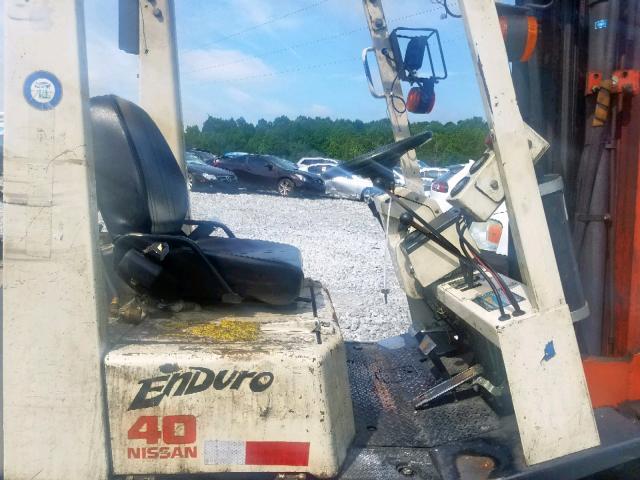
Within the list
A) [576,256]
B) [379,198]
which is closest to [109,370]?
[379,198]

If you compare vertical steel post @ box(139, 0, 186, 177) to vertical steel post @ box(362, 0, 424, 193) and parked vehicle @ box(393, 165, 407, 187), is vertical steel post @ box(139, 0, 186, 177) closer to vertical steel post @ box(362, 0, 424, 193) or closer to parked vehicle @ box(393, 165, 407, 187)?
vertical steel post @ box(362, 0, 424, 193)

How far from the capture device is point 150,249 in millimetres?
2117

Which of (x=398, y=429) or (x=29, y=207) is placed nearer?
(x=29, y=207)

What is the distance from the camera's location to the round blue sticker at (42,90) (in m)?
1.63

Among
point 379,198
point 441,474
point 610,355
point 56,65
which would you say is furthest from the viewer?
point 379,198

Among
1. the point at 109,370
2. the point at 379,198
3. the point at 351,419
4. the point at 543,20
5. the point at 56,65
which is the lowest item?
the point at 351,419

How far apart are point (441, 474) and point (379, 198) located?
1.26 m

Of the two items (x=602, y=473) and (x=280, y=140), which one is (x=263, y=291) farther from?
(x=280, y=140)

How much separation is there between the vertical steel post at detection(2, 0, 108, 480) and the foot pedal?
1.24 metres

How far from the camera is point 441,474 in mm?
1994

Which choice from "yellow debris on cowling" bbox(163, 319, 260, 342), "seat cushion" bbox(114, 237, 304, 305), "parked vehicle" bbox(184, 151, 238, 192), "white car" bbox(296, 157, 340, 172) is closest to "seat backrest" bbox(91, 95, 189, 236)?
"seat cushion" bbox(114, 237, 304, 305)

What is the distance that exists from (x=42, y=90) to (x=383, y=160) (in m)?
1.16

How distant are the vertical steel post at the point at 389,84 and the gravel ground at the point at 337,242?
1.60 meters

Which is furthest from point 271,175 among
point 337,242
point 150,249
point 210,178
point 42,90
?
point 42,90
